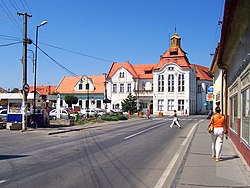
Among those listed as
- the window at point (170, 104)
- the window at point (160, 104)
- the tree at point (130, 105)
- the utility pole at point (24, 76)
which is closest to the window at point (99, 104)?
the window at point (160, 104)

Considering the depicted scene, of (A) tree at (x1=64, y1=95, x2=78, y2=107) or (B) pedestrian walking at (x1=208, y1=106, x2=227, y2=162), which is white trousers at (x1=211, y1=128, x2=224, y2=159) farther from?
(A) tree at (x1=64, y1=95, x2=78, y2=107)

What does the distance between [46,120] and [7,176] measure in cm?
2128

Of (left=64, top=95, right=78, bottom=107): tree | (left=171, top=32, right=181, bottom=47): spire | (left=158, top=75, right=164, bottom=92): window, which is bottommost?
(left=64, top=95, right=78, bottom=107): tree

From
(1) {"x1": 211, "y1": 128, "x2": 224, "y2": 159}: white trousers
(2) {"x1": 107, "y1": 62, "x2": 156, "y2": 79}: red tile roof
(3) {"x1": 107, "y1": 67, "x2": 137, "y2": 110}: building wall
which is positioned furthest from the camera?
(2) {"x1": 107, "y1": 62, "x2": 156, "y2": 79}: red tile roof

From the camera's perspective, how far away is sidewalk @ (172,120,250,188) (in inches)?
317

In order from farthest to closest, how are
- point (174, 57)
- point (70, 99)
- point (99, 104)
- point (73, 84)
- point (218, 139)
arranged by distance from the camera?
point (73, 84), point (99, 104), point (70, 99), point (174, 57), point (218, 139)

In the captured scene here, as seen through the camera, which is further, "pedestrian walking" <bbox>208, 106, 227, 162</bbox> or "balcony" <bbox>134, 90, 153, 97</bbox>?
"balcony" <bbox>134, 90, 153, 97</bbox>

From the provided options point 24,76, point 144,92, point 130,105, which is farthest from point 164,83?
point 24,76

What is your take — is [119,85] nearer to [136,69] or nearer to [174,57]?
[136,69]

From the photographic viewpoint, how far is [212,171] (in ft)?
31.4

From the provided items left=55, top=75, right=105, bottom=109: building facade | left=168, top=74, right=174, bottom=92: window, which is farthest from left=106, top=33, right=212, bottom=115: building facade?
left=55, top=75, right=105, bottom=109: building facade

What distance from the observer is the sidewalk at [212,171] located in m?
8.06

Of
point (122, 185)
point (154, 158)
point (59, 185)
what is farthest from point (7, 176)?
point (154, 158)

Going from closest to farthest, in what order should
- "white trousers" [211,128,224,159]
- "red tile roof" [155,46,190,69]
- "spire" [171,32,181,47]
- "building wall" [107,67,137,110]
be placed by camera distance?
"white trousers" [211,128,224,159]
"red tile roof" [155,46,190,69]
"spire" [171,32,181,47]
"building wall" [107,67,137,110]
